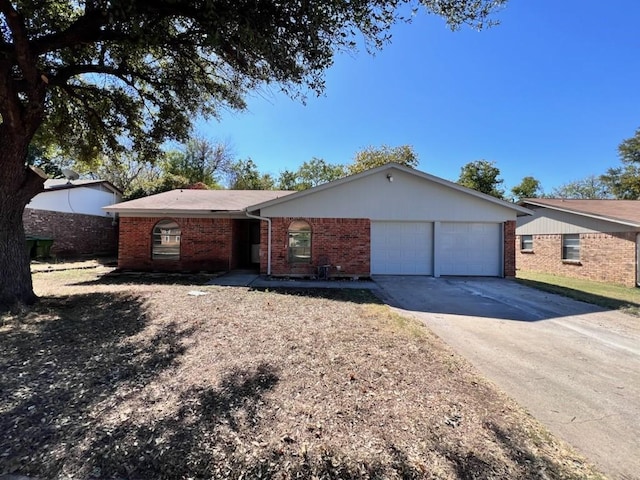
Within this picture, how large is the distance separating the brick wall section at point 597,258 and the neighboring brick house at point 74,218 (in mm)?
22606

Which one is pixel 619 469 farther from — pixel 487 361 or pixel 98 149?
pixel 98 149

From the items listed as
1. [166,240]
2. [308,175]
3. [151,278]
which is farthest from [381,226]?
[308,175]

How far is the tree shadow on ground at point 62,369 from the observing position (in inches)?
99.7

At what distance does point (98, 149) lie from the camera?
1094 centimetres

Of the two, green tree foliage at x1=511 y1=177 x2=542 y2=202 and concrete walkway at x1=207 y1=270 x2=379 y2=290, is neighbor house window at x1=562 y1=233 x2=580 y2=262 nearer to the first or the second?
concrete walkway at x1=207 y1=270 x2=379 y2=290

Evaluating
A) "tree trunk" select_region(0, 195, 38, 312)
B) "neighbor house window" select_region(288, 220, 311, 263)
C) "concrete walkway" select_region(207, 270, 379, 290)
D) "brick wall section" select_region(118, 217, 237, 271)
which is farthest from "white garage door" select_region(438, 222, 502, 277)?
"tree trunk" select_region(0, 195, 38, 312)

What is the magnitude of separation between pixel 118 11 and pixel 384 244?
10034mm

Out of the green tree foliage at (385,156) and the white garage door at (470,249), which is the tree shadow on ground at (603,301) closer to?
the white garage door at (470,249)

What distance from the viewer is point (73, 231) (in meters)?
18.5

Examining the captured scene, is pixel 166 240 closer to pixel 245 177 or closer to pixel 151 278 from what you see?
pixel 151 278

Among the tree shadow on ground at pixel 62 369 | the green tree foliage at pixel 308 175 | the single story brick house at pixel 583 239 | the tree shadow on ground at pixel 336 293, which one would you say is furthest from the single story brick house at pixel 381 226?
the green tree foliage at pixel 308 175

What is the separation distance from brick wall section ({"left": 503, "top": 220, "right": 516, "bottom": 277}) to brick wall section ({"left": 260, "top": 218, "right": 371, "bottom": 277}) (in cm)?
525

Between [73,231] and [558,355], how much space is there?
22.4 meters

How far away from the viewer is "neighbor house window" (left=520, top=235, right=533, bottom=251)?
18261 mm
